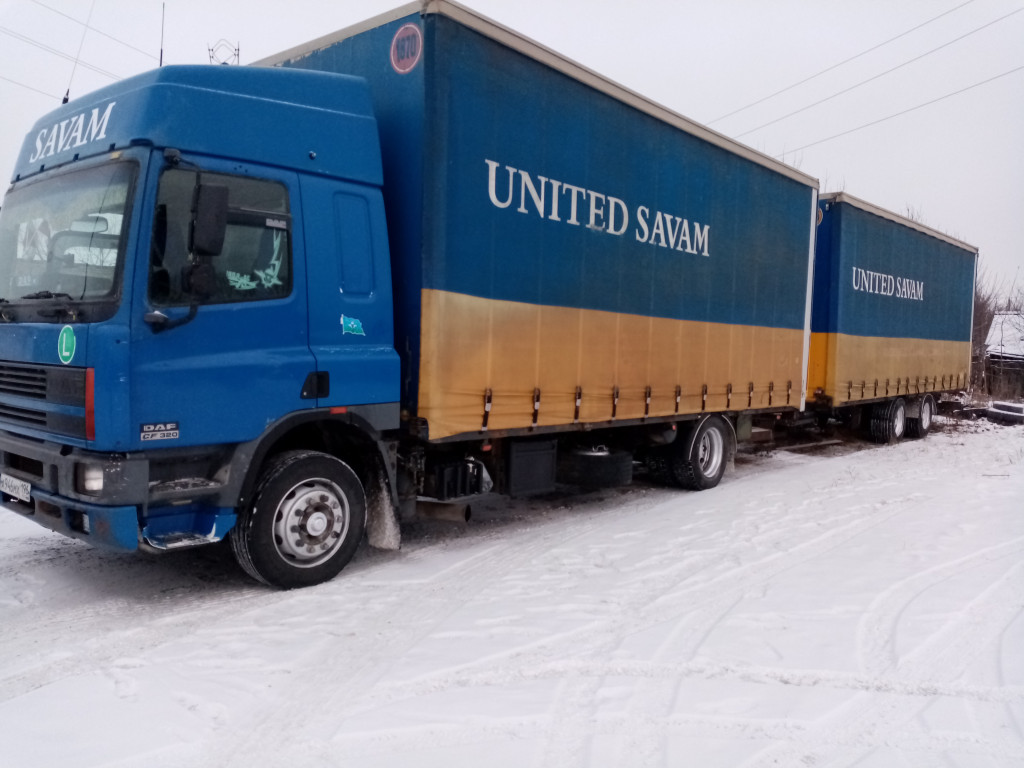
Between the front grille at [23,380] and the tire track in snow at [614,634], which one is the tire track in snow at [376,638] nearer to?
the tire track in snow at [614,634]

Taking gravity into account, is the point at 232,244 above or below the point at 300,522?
above

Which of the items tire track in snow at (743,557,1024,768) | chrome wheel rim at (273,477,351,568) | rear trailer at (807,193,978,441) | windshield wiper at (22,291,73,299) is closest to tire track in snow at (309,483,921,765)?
tire track in snow at (743,557,1024,768)

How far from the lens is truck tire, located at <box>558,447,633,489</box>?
7578mm

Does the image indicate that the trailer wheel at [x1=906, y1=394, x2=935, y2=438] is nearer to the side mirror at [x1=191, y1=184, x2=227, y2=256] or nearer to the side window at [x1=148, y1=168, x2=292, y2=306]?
the side window at [x1=148, y1=168, x2=292, y2=306]

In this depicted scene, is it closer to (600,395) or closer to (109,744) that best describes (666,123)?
(600,395)

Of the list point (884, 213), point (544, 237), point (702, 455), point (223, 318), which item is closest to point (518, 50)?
point (544, 237)

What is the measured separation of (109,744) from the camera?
316 centimetres

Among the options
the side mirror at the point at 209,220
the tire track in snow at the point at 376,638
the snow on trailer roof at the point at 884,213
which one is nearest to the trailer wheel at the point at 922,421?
the snow on trailer roof at the point at 884,213

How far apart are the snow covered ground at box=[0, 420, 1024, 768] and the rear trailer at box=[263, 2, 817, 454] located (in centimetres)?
138

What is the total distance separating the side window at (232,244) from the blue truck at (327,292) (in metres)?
0.01

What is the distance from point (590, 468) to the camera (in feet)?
25.0

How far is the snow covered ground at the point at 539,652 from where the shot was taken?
10.6 feet

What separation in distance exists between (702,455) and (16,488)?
682cm

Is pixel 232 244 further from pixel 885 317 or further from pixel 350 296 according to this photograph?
pixel 885 317
